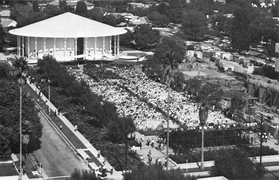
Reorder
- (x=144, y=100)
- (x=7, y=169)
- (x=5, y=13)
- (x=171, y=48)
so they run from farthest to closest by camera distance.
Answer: (x=5, y=13) → (x=171, y=48) → (x=144, y=100) → (x=7, y=169)

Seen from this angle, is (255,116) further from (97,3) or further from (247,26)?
(97,3)

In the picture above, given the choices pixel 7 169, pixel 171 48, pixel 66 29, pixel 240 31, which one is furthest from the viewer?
pixel 240 31

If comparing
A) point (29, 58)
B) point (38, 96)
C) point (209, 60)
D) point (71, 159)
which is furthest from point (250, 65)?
point (71, 159)

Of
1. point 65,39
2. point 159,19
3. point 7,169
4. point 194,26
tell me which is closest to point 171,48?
point 65,39

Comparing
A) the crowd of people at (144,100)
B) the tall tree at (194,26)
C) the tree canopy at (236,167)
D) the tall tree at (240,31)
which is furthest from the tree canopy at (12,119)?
the tall tree at (194,26)

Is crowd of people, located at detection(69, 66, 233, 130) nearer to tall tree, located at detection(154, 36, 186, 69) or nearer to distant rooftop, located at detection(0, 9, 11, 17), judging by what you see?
tall tree, located at detection(154, 36, 186, 69)

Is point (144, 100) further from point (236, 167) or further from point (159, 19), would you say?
point (159, 19)

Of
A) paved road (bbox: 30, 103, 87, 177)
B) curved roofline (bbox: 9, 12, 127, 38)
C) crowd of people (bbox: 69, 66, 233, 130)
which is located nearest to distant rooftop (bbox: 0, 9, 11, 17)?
curved roofline (bbox: 9, 12, 127, 38)
